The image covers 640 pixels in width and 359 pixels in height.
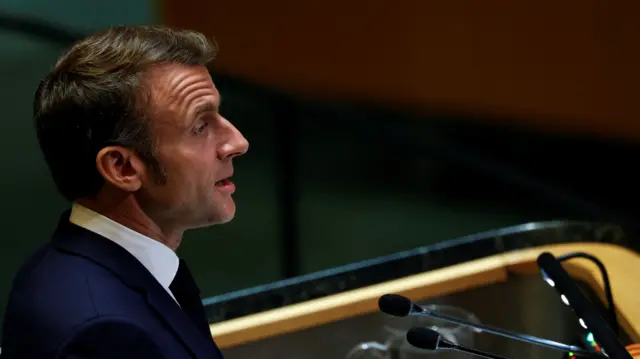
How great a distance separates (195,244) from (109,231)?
2345 mm

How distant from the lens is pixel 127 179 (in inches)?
36.3

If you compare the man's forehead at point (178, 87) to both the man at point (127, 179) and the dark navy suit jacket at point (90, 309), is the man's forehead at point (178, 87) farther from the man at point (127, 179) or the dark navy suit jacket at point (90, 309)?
the dark navy suit jacket at point (90, 309)

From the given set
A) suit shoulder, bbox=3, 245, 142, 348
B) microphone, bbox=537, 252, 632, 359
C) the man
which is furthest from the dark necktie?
microphone, bbox=537, 252, 632, 359

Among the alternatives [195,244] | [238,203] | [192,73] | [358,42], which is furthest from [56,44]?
[358,42]

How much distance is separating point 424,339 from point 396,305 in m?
0.08

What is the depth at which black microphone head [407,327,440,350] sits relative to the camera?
1.09 metres

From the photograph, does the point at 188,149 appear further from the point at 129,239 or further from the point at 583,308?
the point at 583,308

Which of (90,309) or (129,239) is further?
(129,239)

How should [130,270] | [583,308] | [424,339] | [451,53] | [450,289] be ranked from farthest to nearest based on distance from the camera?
[451,53] → [450,289] → [583,308] → [424,339] → [130,270]

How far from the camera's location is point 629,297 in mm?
1453

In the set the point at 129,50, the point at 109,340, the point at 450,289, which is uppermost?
the point at 129,50

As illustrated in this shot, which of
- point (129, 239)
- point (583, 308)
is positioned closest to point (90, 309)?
point (129, 239)

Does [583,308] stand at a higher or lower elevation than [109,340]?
lower

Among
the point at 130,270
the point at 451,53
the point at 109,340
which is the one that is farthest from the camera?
the point at 451,53
